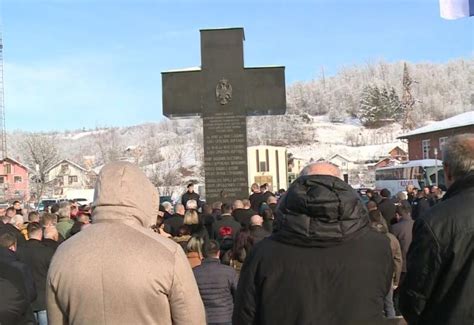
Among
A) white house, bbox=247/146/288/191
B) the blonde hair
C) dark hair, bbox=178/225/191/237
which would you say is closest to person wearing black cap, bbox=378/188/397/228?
the blonde hair

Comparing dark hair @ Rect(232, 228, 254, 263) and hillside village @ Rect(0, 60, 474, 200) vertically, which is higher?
hillside village @ Rect(0, 60, 474, 200)

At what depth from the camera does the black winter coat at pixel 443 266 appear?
3170 mm

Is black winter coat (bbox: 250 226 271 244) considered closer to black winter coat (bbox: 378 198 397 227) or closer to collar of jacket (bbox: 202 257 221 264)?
A: collar of jacket (bbox: 202 257 221 264)

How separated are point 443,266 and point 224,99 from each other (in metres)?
13.7

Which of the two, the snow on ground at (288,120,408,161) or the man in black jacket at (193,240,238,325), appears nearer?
the man in black jacket at (193,240,238,325)

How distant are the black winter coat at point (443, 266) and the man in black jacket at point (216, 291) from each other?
2681 millimetres

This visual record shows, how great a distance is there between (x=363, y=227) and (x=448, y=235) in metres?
0.45

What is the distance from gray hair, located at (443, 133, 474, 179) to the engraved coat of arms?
13.2 metres

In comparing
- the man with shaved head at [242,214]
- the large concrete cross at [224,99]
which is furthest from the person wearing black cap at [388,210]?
the large concrete cross at [224,99]

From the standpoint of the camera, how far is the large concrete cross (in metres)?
16.5

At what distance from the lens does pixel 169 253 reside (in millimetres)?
2844

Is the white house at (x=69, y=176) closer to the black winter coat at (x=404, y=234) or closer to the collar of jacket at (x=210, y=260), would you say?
the black winter coat at (x=404, y=234)

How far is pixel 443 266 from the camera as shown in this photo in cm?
321

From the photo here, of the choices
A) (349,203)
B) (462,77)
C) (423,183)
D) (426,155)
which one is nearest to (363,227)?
(349,203)
